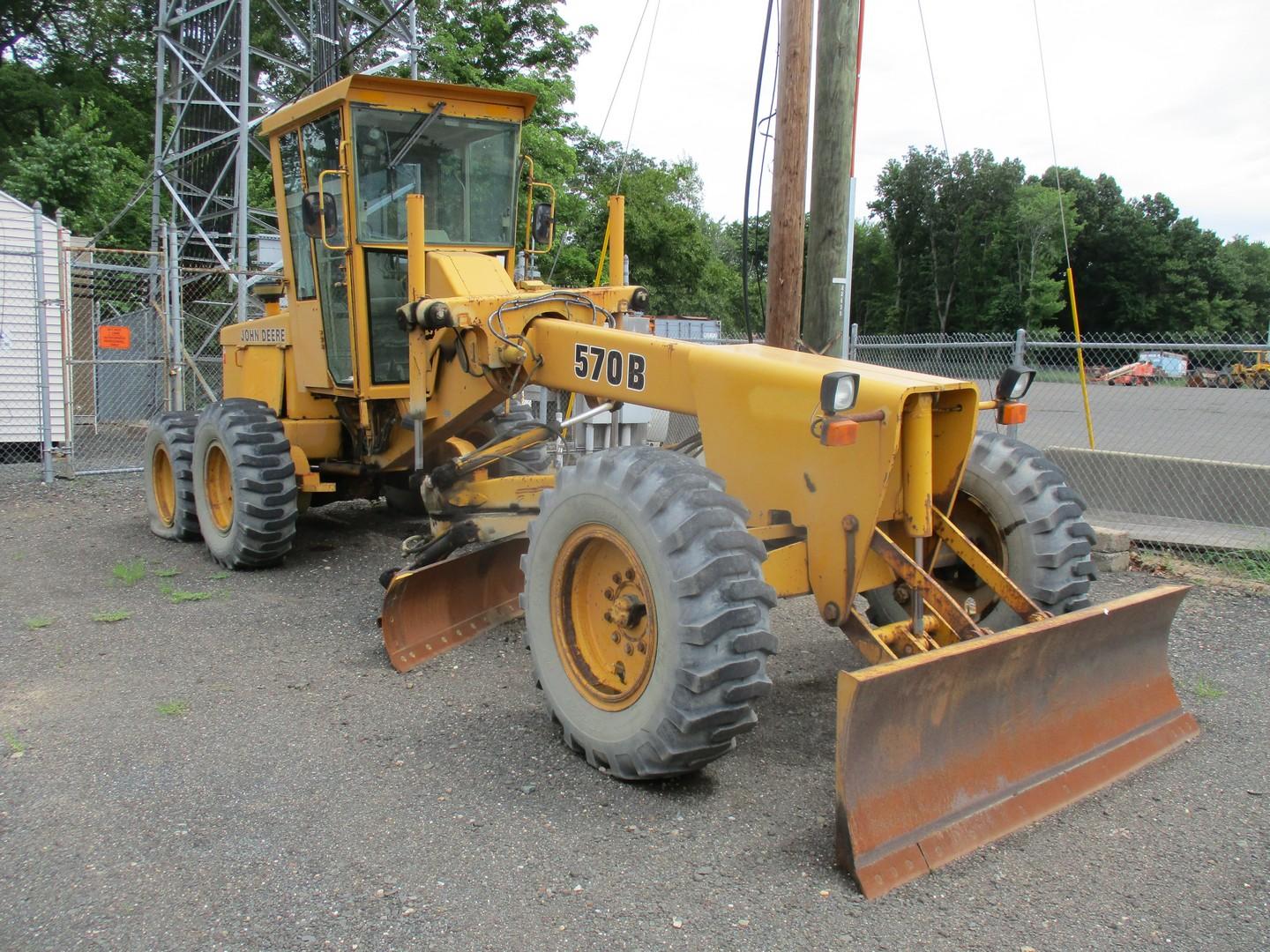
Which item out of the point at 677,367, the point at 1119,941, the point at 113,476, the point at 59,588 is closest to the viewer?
the point at 1119,941

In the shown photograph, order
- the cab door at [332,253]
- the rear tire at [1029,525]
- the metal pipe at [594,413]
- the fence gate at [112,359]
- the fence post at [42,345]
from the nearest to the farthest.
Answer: the rear tire at [1029,525] < the metal pipe at [594,413] < the cab door at [332,253] < the fence post at [42,345] < the fence gate at [112,359]

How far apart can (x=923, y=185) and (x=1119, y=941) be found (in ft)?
161

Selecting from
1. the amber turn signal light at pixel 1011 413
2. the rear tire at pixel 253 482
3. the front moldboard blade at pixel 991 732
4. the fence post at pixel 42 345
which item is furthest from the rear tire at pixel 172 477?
the front moldboard blade at pixel 991 732

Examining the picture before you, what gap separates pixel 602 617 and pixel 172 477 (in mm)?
5433

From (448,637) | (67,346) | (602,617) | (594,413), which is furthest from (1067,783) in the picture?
(67,346)

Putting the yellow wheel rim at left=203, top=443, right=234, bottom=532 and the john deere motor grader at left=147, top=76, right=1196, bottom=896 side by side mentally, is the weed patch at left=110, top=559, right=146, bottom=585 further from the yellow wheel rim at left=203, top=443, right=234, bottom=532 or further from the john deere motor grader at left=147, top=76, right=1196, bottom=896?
the john deere motor grader at left=147, top=76, right=1196, bottom=896

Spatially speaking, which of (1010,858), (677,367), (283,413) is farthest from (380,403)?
(1010,858)

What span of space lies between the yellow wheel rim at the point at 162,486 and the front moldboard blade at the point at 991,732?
679cm

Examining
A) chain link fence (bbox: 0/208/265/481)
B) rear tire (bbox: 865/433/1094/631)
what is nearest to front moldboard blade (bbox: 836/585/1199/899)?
rear tire (bbox: 865/433/1094/631)

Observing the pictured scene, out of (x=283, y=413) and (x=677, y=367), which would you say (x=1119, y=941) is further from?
(x=283, y=413)

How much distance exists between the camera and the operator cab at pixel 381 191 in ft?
20.5

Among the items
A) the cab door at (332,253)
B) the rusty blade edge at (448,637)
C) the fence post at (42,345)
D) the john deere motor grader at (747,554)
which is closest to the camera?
the john deere motor grader at (747,554)

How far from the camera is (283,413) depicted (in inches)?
302

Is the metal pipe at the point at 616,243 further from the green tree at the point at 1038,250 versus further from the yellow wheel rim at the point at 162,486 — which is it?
the green tree at the point at 1038,250
